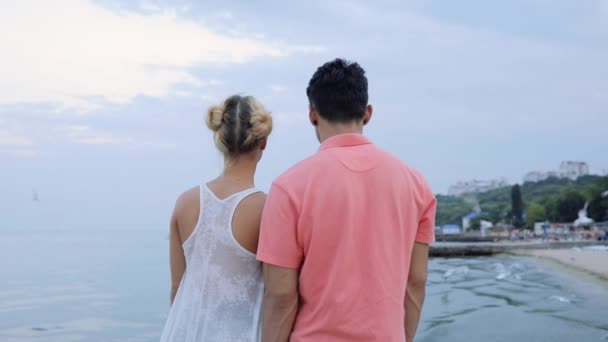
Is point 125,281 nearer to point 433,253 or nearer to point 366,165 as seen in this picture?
point 433,253

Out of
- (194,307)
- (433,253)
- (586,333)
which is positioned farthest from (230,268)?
(433,253)

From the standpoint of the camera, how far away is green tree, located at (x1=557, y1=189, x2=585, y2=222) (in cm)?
8056

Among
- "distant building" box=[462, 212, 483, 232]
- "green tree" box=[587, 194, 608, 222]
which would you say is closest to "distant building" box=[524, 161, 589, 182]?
"distant building" box=[462, 212, 483, 232]

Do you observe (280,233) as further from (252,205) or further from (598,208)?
A: (598,208)

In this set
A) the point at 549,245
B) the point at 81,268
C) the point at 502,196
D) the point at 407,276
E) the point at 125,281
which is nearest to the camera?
the point at 407,276

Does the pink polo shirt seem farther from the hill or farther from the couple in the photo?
the hill

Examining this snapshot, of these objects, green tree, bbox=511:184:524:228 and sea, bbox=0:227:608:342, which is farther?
green tree, bbox=511:184:524:228

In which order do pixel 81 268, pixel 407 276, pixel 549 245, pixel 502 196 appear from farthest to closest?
pixel 502 196 < pixel 549 245 < pixel 81 268 < pixel 407 276

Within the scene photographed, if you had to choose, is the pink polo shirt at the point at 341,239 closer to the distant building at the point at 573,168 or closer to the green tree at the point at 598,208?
the green tree at the point at 598,208

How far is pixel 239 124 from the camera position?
235cm

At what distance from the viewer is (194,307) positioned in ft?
7.75

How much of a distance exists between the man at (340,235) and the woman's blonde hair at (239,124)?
0.30m

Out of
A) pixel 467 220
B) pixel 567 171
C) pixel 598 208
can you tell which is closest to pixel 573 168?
pixel 567 171

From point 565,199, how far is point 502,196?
55311 mm
